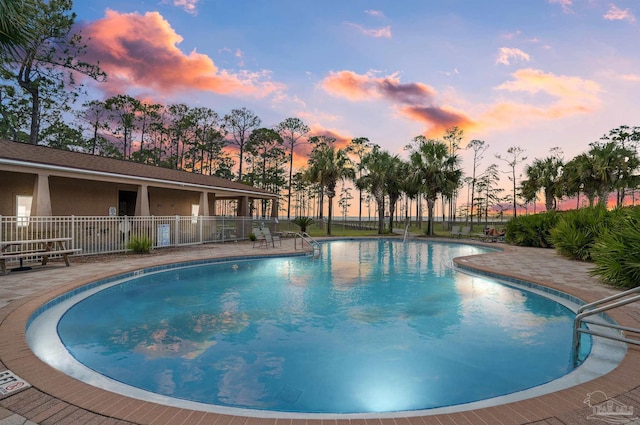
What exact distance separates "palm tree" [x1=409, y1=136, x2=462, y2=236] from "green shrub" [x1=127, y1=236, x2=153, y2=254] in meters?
20.7

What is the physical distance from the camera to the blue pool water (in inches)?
143

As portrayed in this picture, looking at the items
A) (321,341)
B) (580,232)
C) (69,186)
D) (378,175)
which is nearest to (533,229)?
(580,232)

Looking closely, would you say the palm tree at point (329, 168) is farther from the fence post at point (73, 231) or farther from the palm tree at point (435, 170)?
the fence post at point (73, 231)

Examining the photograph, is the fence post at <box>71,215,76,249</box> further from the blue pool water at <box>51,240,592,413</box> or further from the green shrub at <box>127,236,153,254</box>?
the blue pool water at <box>51,240,592,413</box>

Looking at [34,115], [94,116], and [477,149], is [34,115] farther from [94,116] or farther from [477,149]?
[477,149]

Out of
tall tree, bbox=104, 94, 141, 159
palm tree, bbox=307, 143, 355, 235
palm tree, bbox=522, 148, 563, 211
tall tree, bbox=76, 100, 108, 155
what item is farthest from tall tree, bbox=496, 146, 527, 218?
tall tree, bbox=76, 100, 108, 155

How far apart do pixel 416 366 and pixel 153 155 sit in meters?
46.6

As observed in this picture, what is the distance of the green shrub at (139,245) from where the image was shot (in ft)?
42.4

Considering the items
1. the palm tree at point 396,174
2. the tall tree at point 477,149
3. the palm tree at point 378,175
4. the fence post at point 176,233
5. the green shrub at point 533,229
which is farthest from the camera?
the tall tree at point 477,149

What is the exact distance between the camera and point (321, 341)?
506cm

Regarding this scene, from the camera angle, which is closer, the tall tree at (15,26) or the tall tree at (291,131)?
the tall tree at (15,26)

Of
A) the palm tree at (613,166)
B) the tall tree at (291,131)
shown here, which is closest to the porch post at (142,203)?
the tall tree at (291,131)

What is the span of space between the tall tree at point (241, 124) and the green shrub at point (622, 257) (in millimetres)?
39660

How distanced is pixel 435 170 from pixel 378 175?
4.82 metres
